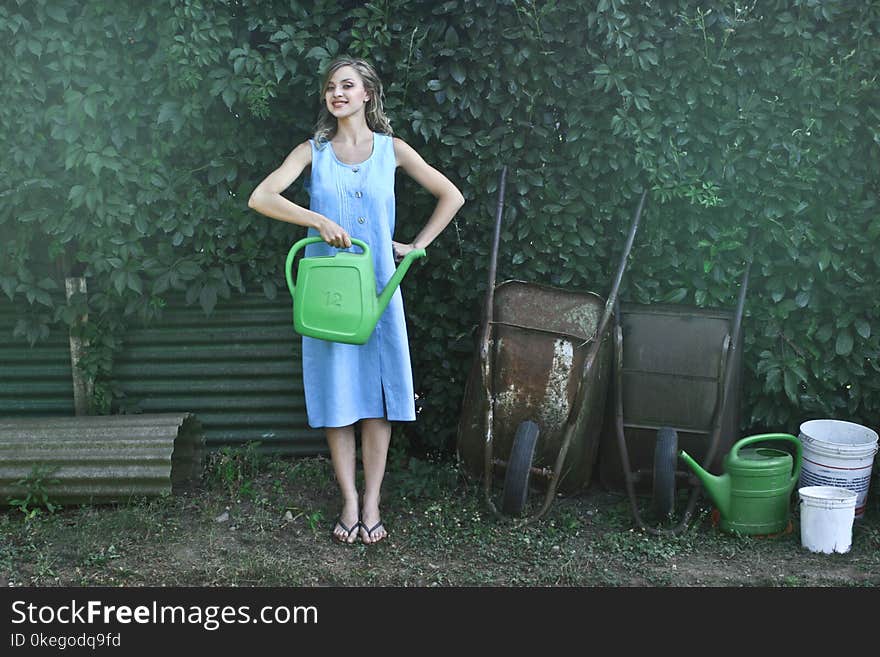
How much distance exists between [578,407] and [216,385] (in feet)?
6.30

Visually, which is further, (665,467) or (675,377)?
(675,377)

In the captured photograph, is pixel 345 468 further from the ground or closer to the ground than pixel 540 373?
closer to the ground

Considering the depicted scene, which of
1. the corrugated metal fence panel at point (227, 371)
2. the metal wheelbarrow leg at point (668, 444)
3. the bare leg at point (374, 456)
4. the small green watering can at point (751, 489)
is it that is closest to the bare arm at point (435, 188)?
the bare leg at point (374, 456)

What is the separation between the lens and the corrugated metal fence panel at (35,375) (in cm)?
481

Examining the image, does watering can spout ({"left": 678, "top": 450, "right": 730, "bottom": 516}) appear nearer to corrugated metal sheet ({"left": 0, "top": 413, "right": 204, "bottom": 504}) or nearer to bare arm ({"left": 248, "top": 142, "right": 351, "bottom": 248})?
bare arm ({"left": 248, "top": 142, "right": 351, "bottom": 248})

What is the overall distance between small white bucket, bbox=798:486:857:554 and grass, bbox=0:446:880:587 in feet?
0.17

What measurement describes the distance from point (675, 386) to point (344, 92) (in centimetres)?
181

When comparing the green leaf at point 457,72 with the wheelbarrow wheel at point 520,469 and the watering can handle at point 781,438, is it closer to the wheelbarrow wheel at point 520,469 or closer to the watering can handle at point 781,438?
the wheelbarrow wheel at point 520,469

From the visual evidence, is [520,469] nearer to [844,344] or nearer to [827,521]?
[827,521]

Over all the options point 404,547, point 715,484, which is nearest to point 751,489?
point 715,484

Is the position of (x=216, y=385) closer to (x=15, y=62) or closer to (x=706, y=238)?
(x=15, y=62)

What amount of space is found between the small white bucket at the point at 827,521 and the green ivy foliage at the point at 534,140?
0.61 m

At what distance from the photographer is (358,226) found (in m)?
3.86

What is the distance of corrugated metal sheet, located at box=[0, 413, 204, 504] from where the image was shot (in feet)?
13.7
